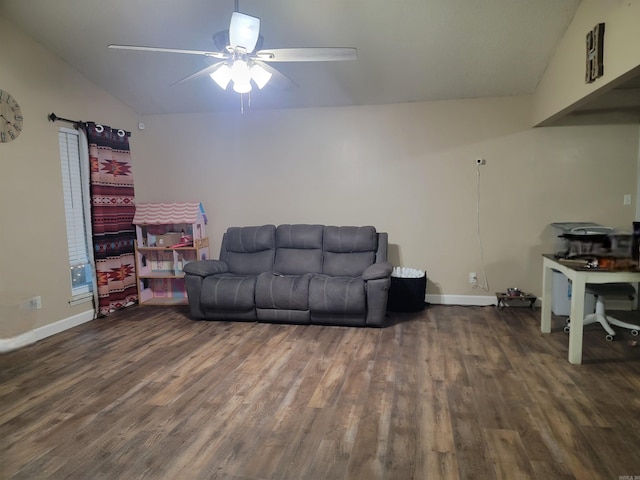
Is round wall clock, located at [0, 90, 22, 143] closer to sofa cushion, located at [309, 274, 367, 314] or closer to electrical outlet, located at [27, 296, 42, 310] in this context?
electrical outlet, located at [27, 296, 42, 310]

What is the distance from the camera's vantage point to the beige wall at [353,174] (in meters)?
3.79

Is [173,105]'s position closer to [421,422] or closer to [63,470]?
[63,470]

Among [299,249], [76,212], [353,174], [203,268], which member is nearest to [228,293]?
[203,268]

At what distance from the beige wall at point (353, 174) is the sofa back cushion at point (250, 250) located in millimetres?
421

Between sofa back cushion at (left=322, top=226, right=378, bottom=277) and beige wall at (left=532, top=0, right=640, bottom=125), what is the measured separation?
2.14m

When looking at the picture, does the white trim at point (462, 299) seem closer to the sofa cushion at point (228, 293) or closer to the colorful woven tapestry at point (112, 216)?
the sofa cushion at point (228, 293)

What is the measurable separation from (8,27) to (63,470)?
3.69 metres

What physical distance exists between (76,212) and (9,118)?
1115 mm

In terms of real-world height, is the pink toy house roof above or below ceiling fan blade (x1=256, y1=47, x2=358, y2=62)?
below

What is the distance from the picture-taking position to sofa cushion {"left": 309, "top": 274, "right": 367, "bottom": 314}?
3.86 metres

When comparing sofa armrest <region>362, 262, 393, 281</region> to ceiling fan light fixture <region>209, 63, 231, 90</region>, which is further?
sofa armrest <region>362, 262, 393, 281</region>

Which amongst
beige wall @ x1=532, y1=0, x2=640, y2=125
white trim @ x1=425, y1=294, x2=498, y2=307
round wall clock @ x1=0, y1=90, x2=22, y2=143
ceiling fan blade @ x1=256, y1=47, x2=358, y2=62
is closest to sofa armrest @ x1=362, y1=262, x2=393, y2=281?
white trim @ x1=425, y1=294, x2=498, y2=307

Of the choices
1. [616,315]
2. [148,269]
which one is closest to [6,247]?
[148,269]

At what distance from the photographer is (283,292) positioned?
404cm
